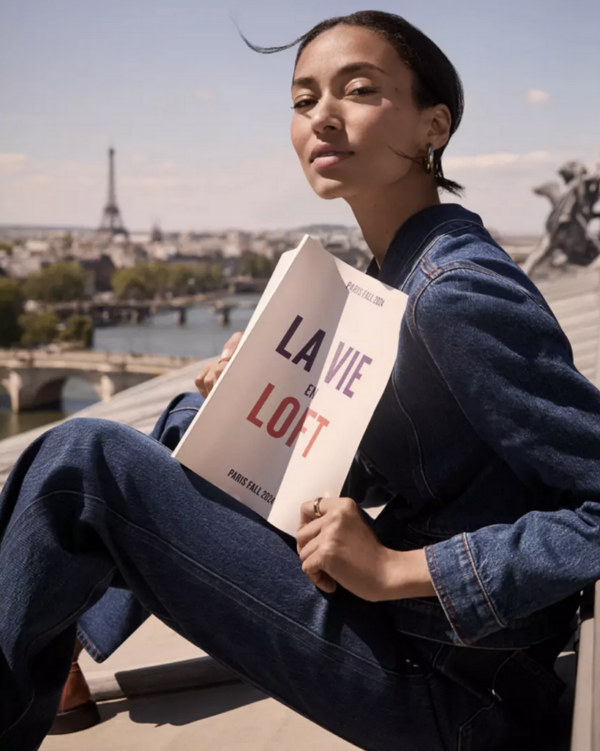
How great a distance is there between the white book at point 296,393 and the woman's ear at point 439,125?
14cm

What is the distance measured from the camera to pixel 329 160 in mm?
829

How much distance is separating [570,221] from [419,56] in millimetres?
11376

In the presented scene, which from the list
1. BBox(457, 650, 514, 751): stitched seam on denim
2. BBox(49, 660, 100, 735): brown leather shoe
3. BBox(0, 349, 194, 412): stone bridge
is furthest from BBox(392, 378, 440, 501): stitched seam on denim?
BBox(0, 349, 194, 412): stone bridge

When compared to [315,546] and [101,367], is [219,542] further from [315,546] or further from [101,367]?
Answer: [101,367]

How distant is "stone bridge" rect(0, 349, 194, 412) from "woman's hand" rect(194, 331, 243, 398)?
96.8ft

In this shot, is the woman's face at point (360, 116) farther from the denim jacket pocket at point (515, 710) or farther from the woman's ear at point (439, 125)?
the denim jacket pocket at point (515, 710)

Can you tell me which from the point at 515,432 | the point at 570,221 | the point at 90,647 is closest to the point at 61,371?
the point at 570,221

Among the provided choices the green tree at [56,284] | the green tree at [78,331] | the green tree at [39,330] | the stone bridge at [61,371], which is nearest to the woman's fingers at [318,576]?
the stone bridge at [61,371]

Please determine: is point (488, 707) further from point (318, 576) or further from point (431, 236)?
point (431, 236)

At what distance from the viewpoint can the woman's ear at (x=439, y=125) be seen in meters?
0.85

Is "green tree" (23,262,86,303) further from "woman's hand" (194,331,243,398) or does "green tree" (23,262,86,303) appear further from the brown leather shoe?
"woman's hand" (194,331,243,398)

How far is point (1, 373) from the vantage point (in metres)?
32.2

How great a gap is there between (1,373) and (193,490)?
3276 cm

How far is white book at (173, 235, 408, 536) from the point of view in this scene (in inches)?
30.4
